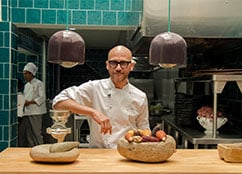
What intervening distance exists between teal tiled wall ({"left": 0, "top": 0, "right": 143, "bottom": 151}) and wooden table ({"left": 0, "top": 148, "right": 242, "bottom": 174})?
1416mm

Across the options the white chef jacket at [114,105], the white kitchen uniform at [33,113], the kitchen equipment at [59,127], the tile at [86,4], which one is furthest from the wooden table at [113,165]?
the white kitchen uniform at [33,113]

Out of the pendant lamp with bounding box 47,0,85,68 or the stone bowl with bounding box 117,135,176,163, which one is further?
the pendant lamp with bounding box 47,0,85,68

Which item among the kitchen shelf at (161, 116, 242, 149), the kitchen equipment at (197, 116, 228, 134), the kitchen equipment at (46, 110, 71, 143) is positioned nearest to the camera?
the kitchen equipment at (46, 110, 71, 143)

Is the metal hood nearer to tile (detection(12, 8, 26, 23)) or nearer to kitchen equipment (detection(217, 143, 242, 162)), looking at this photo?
kitchen equipment (detection(217, 143, 242, 162))

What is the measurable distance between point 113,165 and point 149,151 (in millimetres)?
156

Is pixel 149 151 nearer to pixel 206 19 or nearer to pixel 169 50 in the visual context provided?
pixel 169 50

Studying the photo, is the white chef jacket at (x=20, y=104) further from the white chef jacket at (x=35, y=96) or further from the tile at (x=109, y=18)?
the tile at (x=109, y=18)

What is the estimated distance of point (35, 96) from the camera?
3701 millimetres

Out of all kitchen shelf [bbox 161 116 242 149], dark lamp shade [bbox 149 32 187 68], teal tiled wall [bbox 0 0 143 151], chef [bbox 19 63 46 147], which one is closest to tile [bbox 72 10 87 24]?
teal tiled wall [bbox 0 0 143 151]

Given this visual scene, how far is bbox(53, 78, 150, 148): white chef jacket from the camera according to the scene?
217cm

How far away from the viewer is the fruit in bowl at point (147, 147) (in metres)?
1.40

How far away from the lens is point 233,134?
256cm

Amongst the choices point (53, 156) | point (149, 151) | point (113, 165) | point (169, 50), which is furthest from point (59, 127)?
point (169, 50)

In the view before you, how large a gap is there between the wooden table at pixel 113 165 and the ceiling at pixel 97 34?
1761 millimetres
